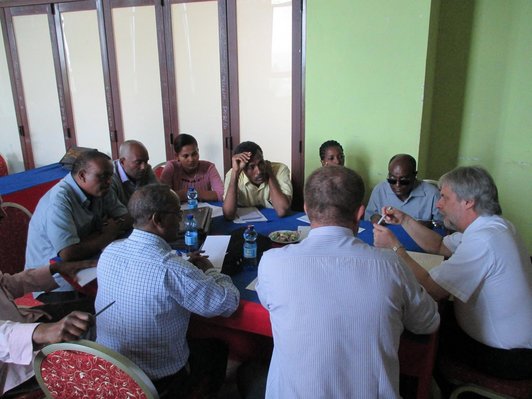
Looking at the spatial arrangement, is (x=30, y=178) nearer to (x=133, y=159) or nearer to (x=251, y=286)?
(x=133, y=159)

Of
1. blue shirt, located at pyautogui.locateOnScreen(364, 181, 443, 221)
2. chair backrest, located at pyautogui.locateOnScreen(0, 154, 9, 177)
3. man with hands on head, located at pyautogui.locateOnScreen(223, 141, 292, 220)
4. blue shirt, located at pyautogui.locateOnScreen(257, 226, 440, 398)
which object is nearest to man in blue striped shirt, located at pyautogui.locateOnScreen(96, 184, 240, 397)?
blue shirt, located at pyautogui.locateOnScreen(257, 226, 440, 398)

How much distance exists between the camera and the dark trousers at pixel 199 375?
1.39 metres

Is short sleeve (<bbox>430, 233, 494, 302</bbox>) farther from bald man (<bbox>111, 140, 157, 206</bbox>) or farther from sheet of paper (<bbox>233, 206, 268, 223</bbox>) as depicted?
bald man (<bbox>111, 140, 157, 206</bbox>)

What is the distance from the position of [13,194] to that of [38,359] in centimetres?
262

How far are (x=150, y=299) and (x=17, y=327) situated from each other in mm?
372

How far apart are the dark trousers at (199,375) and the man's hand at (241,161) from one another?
3.94 feet

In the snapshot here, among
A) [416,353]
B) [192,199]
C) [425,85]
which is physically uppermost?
[425,85]

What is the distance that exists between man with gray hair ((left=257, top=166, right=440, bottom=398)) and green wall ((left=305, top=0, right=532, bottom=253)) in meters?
2.05

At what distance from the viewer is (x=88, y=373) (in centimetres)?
104

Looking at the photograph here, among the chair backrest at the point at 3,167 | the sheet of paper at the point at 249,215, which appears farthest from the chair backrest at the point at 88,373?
the chair backrest at the point at 3,167

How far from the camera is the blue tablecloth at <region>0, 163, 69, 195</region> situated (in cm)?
330

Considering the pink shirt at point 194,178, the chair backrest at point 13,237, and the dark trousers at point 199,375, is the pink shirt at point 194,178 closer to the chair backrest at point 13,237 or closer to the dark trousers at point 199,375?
the chair backrest at point 13,237

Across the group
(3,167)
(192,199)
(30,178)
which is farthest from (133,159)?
(3,167)

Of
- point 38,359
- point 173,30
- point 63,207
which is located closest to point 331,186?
point 38,359
